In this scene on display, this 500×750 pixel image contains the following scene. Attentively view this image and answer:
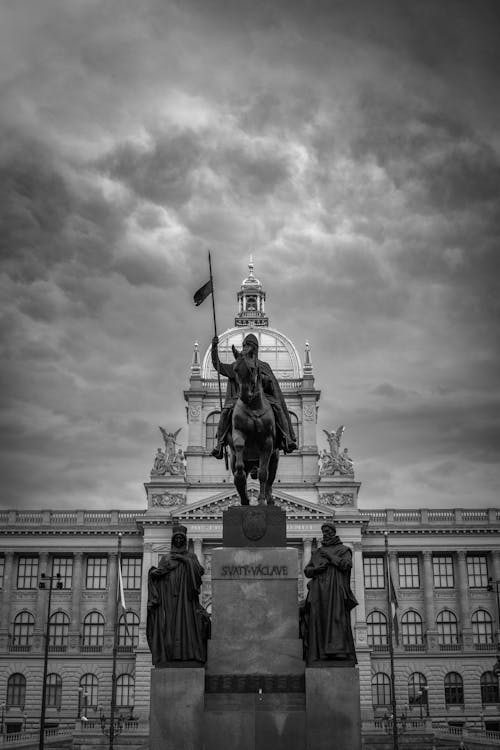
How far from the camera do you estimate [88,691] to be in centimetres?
8512

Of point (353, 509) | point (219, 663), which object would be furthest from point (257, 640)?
point (353, 509)

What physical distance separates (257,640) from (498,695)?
7504cm

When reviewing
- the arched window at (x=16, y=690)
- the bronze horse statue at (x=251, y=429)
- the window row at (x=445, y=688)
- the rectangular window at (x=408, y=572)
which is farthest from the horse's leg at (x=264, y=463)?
the arched window at (x=16, y=690)

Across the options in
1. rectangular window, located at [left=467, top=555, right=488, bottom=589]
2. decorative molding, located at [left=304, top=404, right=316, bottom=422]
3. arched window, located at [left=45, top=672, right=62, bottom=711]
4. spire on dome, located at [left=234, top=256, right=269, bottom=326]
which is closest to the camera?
arched window, located at [left=45, top=672, right=62, bottom=711]

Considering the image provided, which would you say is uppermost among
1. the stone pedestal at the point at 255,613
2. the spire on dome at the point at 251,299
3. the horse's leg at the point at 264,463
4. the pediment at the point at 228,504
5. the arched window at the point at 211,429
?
the spire on dome at the point at 251,299

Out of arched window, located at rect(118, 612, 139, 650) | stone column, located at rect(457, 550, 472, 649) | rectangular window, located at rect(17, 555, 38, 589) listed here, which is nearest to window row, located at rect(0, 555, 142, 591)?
rectangular window, located at rect(17, 555, 38, 589)

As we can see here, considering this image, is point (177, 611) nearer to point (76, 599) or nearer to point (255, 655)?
point (255, 655)

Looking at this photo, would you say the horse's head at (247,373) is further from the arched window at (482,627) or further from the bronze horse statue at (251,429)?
the arched window at (482,627)

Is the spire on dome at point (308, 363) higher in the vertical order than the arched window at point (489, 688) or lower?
higher

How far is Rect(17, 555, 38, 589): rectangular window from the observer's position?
89.2 m

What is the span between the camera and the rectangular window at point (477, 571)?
8888cm

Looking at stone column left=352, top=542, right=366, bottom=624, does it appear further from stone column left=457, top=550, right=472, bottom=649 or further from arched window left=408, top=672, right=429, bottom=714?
stone column left=457, top=550, right=472, bottom=649

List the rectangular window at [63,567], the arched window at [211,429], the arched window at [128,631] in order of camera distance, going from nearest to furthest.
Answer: the arched window at [128,631]
the rectangular window at [63,567]
the arched window at [211,429]

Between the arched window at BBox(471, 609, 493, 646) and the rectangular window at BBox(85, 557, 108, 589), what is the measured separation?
36039 mm
